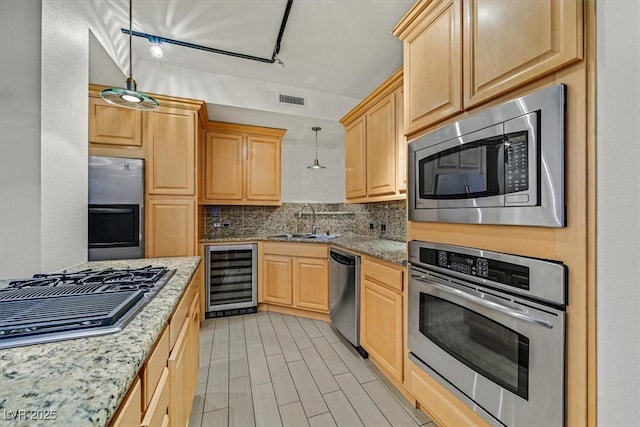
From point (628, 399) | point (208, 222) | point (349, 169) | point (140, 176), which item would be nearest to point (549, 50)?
point (628, 399)

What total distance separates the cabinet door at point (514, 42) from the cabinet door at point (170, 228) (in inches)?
96.8

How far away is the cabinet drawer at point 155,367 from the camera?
2.42ft

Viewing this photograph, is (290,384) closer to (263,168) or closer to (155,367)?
(155,367)

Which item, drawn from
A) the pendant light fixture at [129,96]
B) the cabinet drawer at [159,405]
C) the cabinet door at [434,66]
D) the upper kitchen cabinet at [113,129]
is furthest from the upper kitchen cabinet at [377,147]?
the upper kitchen cabinet at [113,129]

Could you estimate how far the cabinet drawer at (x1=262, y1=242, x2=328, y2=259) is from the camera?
2953mm

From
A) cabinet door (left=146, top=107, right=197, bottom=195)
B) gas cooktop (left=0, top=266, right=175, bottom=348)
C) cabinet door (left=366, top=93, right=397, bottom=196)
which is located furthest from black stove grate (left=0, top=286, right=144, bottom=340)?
cabinet door (left=366, top=93, right=397, bottom=196)

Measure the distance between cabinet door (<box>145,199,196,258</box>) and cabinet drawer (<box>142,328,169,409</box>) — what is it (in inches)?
69.8

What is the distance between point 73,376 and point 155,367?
1.06 feet

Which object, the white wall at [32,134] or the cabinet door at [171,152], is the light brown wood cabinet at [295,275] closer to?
the cabinet door at [171,152]

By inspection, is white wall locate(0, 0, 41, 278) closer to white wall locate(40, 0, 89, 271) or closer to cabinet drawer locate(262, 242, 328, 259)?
white wall locate(40, 0, 89, 271)

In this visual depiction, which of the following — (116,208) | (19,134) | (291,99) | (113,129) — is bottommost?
(116,208)

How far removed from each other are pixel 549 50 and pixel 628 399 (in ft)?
3.59

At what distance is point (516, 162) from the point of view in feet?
3.30

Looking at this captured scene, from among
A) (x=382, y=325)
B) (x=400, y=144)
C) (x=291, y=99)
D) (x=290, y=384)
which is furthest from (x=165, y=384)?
(x=291, y=99)
